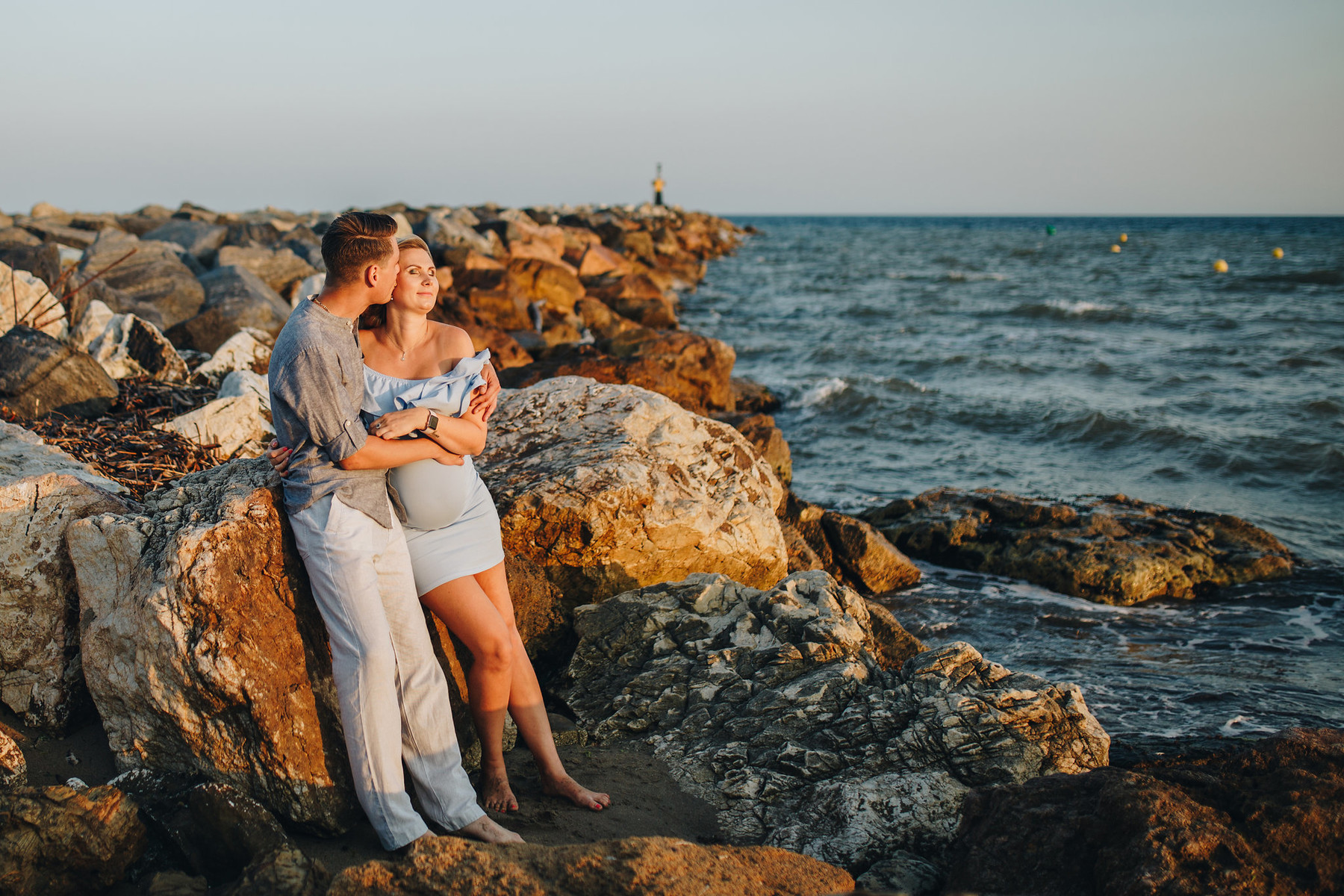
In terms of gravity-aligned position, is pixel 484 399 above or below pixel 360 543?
above

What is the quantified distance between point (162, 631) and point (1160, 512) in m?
8.49

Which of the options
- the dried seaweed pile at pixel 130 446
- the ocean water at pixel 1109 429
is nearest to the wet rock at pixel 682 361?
the ocean water at pixel 1109 429

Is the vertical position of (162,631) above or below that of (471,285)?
below

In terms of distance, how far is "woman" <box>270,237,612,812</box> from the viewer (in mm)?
3320

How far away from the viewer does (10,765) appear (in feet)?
10.4

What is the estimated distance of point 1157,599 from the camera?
718cm

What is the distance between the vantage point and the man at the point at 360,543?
302 centimetres

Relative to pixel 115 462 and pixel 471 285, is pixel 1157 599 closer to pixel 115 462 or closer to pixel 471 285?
pixel 115 462

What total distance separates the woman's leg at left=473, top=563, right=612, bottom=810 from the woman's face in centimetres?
112

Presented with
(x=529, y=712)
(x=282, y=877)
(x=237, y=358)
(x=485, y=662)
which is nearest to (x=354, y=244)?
(x=485, y=662)

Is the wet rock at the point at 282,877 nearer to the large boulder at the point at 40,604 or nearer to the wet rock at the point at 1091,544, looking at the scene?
the large boulder at the point at 40,604

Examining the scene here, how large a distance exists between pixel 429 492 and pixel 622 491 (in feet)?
5.46

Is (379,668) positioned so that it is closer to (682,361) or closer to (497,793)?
(497,793)

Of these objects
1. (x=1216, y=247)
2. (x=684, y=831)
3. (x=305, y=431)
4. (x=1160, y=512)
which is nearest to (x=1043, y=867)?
(x=684, y=831)
